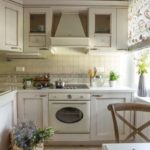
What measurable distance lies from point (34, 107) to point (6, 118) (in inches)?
28.3

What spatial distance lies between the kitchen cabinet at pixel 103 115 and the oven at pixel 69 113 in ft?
0.30

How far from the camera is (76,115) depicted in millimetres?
3240

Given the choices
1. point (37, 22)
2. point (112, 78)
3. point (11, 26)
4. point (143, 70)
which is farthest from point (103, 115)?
point (11, 26)

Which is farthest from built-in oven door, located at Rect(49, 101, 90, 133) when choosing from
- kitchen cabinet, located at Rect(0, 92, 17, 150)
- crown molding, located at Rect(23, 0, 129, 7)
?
crown molding, located at Rect(23, 0, 129, 7)

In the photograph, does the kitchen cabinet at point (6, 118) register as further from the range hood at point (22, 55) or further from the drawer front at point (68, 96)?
the range hood at point (22, 55)

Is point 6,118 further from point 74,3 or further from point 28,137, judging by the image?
point 74,3

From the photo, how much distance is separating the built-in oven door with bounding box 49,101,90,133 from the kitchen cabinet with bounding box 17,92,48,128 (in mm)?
91

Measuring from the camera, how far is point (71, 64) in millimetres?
3795

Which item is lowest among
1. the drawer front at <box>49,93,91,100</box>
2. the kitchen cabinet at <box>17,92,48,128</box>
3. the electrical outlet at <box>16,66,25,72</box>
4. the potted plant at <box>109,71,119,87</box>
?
the kitchen cabinet at <box>17,92,48,128</box>

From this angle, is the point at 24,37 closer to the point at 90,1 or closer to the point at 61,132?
the point at 90,1

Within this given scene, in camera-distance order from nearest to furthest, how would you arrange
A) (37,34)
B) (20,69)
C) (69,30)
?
(37,34) → (69,30) → (20,69)

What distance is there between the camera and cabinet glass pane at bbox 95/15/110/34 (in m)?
3.49

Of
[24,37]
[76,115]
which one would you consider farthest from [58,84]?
[24,37]

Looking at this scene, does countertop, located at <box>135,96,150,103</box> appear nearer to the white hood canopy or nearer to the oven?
the oven
